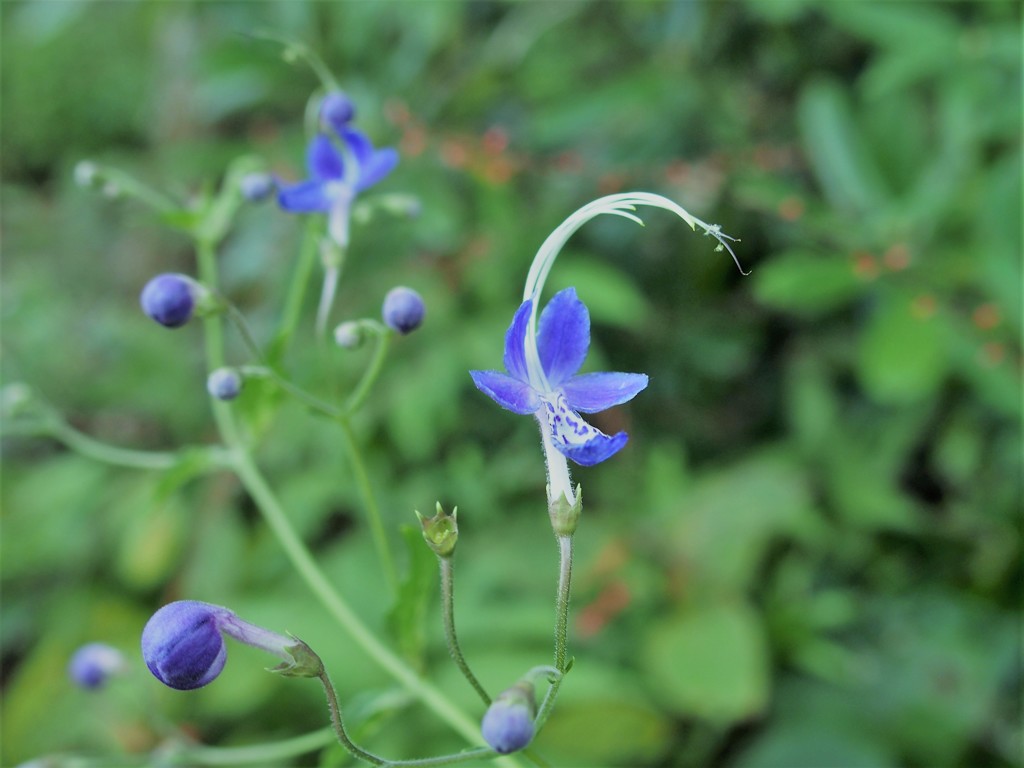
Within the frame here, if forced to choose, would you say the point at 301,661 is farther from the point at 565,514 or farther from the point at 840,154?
the point at 840,154

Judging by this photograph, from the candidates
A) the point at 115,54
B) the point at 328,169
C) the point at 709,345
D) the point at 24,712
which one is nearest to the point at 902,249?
the point at 709,345

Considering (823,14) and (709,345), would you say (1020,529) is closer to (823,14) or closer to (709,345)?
(709,345)

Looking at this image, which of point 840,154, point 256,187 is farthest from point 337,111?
point 840,154

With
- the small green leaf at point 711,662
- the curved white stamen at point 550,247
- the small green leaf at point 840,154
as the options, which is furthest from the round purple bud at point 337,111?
the small green leaf at point 840,154

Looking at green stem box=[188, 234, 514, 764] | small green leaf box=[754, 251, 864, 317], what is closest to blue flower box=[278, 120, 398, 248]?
green stem box=[188, 234, 514, 764]

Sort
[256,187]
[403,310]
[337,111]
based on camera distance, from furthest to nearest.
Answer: [256,187] < [337,111] < [403,310]

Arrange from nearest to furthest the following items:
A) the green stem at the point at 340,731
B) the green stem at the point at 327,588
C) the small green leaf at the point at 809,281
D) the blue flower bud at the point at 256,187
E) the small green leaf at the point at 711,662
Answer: the green stem at the point at 340,731 < the green stem at the point at 327,588 < the blue flower bud at the point at 256,187 < the small green leaf at the point at 711,662 < the small green leaf at the point at 809,281

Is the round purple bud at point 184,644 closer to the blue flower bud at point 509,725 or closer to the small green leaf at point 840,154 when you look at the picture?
the blue flower bud at point 509,725
